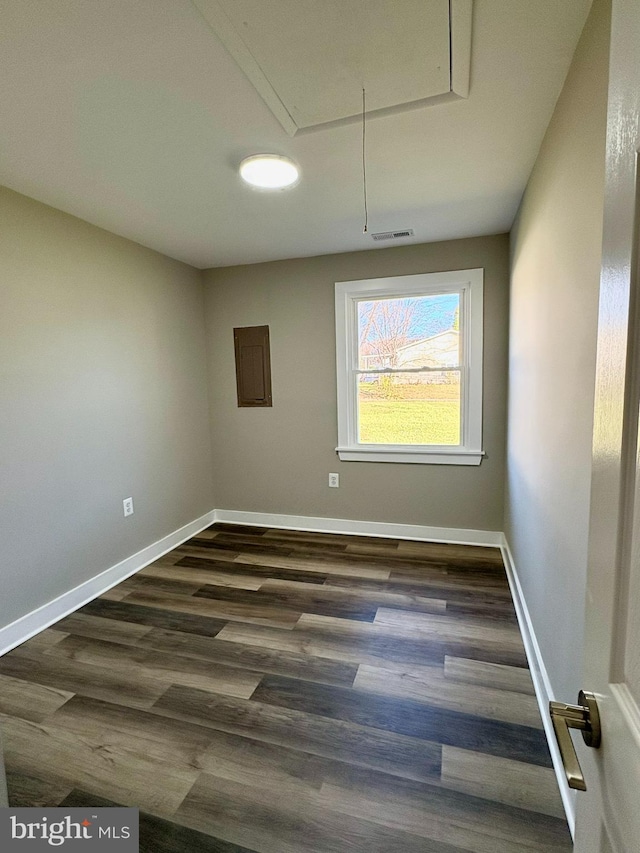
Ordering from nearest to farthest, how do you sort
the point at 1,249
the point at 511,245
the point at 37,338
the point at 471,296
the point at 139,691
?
the point at 139,691, the point at 1,249, the point at 37,338, the point at 511,245, the point at 471,296

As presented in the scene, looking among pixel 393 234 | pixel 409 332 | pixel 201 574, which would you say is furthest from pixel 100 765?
pixel 393 234

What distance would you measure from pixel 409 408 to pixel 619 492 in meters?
2.84

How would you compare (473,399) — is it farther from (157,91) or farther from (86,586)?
(86,586)

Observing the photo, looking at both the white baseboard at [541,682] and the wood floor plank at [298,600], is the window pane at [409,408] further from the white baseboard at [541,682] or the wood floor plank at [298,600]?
the wood floor plank at [298,600]

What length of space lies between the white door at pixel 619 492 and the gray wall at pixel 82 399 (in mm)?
2533

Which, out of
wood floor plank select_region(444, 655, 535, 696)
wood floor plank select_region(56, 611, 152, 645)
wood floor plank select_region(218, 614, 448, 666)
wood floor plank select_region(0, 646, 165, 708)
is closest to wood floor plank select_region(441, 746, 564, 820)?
wood floor plank select_region(444, 655, 535, 696)

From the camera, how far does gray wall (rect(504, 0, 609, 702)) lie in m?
1.14

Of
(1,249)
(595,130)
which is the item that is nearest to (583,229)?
(595,130)

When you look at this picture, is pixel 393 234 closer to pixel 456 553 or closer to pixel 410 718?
pixel 456 553

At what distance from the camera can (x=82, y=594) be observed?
2.52m

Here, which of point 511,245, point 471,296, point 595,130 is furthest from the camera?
point 471,296

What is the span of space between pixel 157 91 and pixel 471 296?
2.38m

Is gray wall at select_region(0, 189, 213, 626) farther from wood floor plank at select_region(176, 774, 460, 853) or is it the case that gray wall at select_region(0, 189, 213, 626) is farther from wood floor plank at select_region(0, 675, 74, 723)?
wood floor plank at select_region(176, 774, 460, 853)

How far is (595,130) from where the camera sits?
1.10 m
